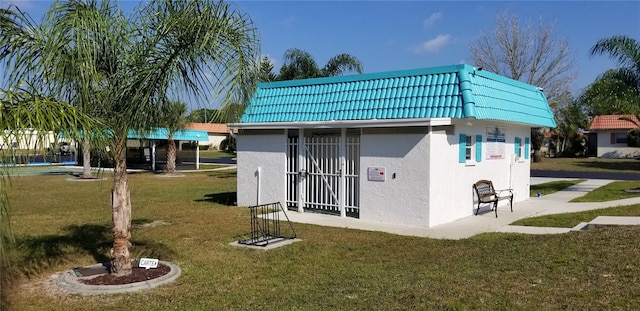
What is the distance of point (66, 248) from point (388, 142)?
272 inches

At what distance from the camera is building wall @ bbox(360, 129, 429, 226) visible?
11000 mm

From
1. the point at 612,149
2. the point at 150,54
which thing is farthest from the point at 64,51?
the point at 612,149

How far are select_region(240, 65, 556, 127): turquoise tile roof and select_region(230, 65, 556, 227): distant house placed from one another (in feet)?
0.09

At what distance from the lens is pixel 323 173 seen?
42.4 ft

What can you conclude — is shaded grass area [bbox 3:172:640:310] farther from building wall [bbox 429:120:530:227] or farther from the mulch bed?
building wall [bbox 429:120:530:227]

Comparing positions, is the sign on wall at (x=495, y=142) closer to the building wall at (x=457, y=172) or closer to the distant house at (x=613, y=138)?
the building wall at (x=457, y=172)

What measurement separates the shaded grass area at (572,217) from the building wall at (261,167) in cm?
606

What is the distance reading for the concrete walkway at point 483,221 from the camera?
33.4 ft

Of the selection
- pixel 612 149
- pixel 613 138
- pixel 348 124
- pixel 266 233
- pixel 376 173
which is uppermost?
pixel 613 138

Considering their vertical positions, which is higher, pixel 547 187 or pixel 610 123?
pixel 610 123

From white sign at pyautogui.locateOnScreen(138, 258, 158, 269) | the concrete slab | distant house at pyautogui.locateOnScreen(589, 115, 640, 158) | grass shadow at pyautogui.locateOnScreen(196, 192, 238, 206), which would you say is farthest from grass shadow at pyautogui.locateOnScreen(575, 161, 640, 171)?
white sign at pyautogui.locateOnScreen(138, 258, 158, 269)

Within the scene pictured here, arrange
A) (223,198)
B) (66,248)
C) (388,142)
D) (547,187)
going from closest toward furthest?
(66,248)
(388,142)
(223,198)
(547,187)

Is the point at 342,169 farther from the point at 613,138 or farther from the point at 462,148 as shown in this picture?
the point at 613,138

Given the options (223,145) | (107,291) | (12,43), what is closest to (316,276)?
(107,291)
